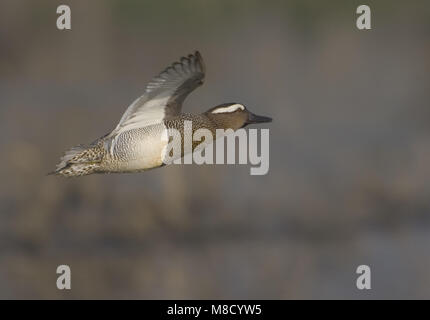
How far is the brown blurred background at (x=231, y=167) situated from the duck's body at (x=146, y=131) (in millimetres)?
1786

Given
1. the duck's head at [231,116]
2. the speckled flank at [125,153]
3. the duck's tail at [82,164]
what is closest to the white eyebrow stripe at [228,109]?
the duck's head at [231,116]

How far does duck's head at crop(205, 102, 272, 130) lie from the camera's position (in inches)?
204

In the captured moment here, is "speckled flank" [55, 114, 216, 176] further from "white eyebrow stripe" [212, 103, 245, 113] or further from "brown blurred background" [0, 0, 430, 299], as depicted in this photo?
"brown blurred background" [0, 0, 430, 299]

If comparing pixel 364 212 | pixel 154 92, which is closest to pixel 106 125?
pixel 364 212

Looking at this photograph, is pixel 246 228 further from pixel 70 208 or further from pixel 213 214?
pixel 70 208

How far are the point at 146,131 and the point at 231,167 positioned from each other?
2397 millimetres

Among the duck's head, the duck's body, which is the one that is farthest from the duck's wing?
the duck's head

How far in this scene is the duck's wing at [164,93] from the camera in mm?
4812

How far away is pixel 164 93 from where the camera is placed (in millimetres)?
4844

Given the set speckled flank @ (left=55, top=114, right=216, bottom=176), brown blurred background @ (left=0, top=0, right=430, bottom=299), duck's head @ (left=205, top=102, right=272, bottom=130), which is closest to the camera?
speckled flank @ (left=55, top=114, right=216, bottom=176)

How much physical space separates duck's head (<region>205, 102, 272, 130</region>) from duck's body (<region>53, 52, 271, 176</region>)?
27cm

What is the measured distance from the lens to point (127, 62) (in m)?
8.02

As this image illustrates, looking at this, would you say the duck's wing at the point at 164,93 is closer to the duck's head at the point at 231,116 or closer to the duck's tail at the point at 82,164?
the duck's tail at the point at 82,164
